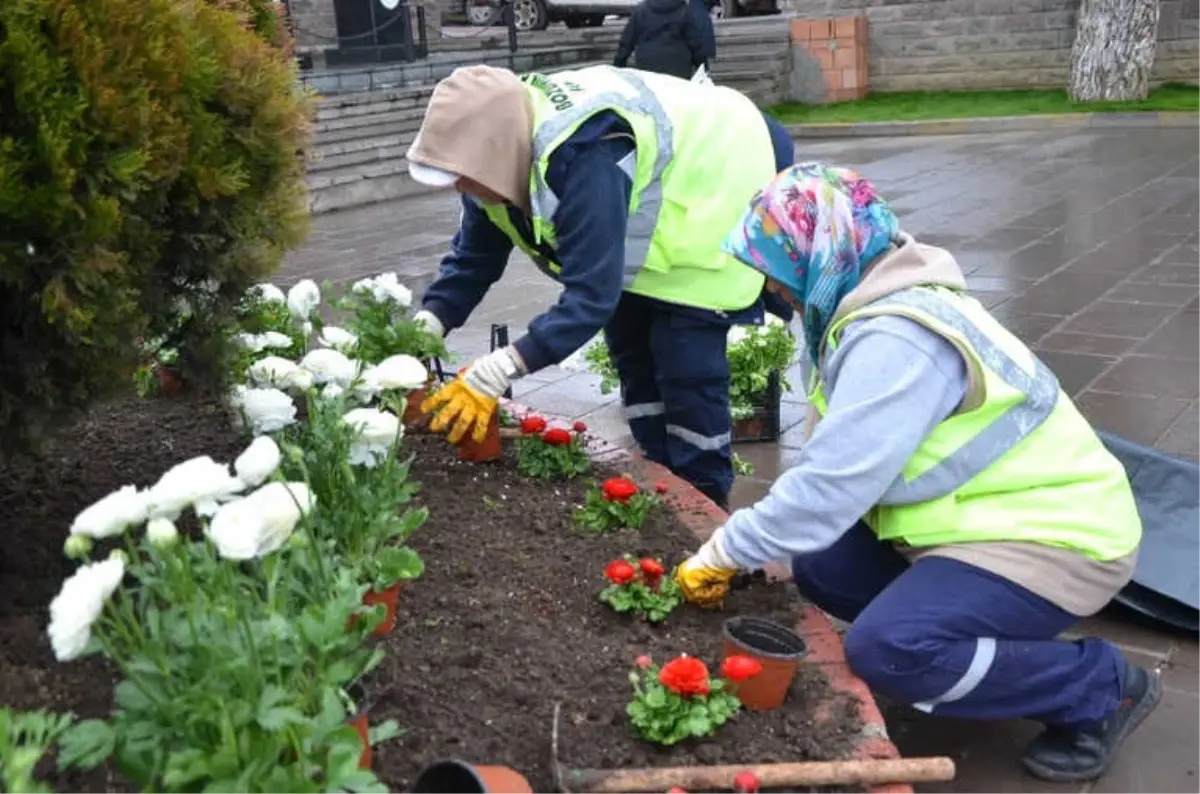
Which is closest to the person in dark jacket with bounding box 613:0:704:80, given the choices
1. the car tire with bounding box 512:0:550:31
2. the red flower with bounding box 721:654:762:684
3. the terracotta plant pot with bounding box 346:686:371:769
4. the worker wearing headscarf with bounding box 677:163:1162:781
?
the car tire with bounding box 512:0:550:31

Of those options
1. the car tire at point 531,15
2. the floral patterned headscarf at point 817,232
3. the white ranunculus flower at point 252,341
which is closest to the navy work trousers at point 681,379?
the floral patterned headscarf at point 817,232

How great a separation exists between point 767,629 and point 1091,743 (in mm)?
697

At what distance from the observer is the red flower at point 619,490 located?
9.28 feet

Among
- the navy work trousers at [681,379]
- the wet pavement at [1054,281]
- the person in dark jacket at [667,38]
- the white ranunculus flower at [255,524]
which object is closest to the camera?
the white ranunculus flower at [255,524]

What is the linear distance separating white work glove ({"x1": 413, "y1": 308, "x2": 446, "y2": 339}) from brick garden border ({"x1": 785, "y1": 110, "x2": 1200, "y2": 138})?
9986mm

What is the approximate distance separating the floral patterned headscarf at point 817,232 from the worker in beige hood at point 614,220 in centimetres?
53

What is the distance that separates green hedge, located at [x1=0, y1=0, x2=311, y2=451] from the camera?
2.00m

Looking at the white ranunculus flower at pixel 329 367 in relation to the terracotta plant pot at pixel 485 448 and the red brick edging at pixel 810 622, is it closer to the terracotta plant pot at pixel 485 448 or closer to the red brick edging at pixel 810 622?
the terracotta plant pot at pixel 485 448

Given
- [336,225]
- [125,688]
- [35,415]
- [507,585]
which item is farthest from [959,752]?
[336,225]

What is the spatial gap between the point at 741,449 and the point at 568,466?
1316 millimetres

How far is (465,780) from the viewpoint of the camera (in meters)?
1.79

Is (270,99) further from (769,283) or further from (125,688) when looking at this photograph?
(125,688)

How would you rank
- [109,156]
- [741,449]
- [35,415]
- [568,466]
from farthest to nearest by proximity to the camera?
[741,449]
[568,466]
[35,415]
[109,156]

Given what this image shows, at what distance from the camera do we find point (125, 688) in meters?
1.62
